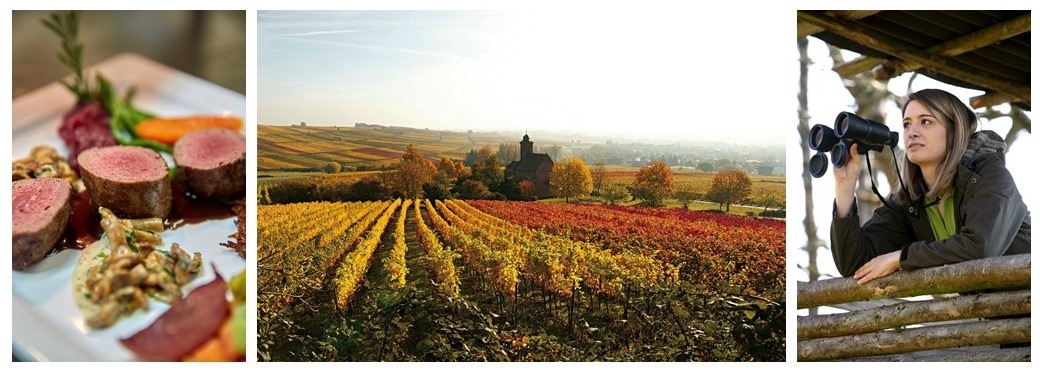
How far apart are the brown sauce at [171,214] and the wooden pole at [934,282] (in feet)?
9.44

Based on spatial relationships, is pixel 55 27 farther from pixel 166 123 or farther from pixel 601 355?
pixel 601 355

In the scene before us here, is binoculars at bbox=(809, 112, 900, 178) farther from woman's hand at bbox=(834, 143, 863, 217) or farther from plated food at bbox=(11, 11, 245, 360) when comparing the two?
plated food at bbox=(11, 11, 245, 360)

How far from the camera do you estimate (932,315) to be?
414 centimetres

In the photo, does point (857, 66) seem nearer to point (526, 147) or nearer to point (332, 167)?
point (526, 147)

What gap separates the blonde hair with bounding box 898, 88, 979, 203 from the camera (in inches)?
169

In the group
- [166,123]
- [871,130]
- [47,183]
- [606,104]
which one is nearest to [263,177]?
[166,123]

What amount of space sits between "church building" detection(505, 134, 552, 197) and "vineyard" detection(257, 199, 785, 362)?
0.12 m

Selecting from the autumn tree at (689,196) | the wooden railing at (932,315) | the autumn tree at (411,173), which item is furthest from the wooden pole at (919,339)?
the autumn tree at (411,173)

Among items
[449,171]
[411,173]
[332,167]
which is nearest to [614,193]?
[449,171]

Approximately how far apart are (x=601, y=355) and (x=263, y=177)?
1.88m

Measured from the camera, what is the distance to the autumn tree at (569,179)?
4.73 meters

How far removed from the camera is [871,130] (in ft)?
14.1

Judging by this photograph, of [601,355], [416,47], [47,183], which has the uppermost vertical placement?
[416,47]

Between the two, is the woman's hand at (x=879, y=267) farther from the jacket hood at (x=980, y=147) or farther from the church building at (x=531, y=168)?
the church building at (x=531, y=168)
